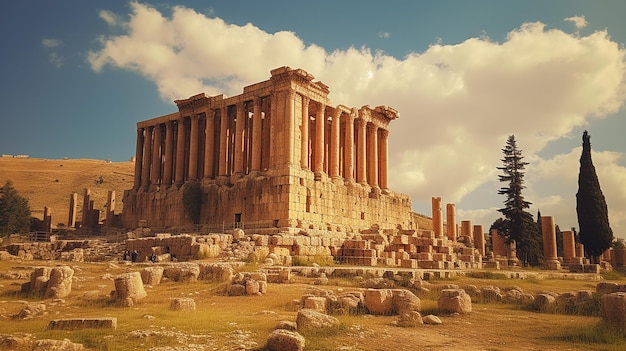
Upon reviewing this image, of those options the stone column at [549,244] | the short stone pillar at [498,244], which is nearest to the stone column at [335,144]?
the stone column at [549,244]

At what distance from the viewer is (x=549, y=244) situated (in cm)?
4181

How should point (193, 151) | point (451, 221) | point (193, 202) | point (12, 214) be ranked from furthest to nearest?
point (12, 214) < point (451, 221) < point (193, 151) < point (193, 202)

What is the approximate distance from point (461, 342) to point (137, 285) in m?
9.21

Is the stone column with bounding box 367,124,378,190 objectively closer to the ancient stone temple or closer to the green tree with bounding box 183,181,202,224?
the ancient stone temple

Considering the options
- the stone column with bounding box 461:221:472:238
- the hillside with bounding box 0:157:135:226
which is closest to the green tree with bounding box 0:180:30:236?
the hillside with bounding box 0:157:135:226

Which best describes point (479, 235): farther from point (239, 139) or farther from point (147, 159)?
point (147, 159)

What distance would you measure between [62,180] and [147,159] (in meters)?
50.2

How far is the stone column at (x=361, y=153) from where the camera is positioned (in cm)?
4400

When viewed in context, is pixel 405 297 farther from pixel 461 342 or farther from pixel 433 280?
pixel 433 280

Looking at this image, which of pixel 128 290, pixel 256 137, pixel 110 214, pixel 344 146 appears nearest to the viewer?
pixel 128 290

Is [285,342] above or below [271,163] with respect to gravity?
below

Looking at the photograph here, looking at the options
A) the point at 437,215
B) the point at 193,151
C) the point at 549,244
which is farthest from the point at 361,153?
the point at 549,244

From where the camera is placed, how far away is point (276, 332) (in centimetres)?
926

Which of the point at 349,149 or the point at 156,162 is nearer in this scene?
→ the point at 349,149
